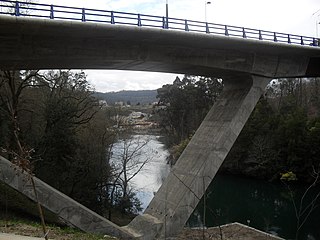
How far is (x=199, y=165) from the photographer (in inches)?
609

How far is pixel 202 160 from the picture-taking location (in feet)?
51.1

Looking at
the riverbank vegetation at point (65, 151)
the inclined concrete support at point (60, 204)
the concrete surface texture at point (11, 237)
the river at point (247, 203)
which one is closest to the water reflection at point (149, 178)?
the river at point (247, 203)

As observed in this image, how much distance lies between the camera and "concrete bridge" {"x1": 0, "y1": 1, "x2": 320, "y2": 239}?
1259cm

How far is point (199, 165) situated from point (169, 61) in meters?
4.47

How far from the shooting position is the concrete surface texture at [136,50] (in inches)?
487

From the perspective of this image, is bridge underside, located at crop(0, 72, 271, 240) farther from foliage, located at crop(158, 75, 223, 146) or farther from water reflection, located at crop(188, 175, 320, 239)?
foliage, located at crop(158, 75, 223, 146)

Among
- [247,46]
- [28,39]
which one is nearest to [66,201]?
[28,39]

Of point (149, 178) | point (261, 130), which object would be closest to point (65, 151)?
point (149, 178)

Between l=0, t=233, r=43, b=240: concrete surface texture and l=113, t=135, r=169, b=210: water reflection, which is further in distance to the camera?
l=113, t=135, r=169, b=210: water reflection

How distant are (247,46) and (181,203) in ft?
23.9

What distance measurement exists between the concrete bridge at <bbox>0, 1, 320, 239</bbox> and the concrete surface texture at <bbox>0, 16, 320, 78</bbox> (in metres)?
0.03

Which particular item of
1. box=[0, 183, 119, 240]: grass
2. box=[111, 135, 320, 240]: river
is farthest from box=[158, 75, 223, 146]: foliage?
box=[0, 183, 119, 240]: grass

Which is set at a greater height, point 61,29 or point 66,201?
point 61,29

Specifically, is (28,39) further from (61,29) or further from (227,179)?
(227,179)
